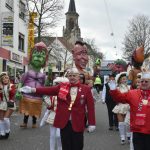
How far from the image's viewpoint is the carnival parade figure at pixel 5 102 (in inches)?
480

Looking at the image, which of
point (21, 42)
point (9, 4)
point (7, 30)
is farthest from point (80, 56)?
point (21, 42)

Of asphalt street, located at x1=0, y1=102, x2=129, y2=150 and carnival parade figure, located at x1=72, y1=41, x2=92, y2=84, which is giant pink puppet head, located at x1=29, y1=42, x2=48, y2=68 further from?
asphalt street, located at x1=0, y1=102, x2=129, y2=150

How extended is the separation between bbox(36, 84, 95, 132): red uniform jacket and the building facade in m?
23.9

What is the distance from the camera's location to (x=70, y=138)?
727 centimetres

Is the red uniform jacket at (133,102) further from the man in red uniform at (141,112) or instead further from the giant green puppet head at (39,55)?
the giant green puppet head at (39,55)

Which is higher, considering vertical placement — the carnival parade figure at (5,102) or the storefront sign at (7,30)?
the storefront sign at (7,30)

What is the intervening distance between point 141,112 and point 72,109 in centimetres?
112

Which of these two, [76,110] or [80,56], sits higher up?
[80,56]

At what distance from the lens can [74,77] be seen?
7.40 m

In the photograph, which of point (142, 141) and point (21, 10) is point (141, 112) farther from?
point (21, 10)

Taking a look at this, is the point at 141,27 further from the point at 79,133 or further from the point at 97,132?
the point at 79,133

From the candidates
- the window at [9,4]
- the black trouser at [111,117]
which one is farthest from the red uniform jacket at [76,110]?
the window at [9,4]

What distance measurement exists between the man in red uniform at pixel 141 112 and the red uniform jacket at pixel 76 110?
A: 25.9 inches

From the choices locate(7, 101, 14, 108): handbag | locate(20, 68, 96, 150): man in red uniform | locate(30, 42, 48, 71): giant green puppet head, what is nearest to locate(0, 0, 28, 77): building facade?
locate(7, 101, 14, 108): handbag
